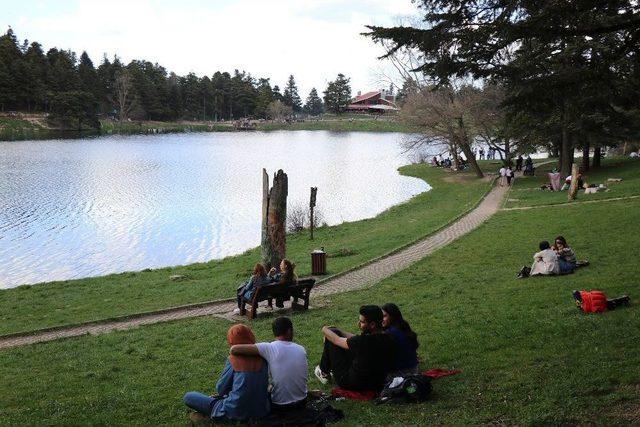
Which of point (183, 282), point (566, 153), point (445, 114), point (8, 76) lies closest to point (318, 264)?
point (183, 282)

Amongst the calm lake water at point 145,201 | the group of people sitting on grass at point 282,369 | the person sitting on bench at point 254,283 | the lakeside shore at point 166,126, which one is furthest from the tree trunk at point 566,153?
the group of people sitting on grass at point 282,369

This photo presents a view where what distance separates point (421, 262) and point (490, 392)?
11.4 m

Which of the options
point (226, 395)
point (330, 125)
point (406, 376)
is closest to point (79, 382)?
point (226, 395)

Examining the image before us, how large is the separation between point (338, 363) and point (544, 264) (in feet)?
26.1

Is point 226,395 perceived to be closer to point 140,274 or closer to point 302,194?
point 140,274

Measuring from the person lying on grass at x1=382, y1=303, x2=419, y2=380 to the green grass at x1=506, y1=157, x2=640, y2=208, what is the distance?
69.5 ft

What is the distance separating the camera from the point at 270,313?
1279cm

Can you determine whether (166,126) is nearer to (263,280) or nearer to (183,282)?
(183,282)

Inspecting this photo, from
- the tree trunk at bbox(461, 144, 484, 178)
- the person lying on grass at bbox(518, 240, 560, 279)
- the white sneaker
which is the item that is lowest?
the white sneaker

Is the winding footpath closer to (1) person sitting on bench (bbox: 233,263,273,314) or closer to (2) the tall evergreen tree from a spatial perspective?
(1) person sitting on bench (bbox: 233,263,273,314)

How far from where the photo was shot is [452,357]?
26.8 ft

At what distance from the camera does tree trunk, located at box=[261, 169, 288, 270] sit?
52.5 ft

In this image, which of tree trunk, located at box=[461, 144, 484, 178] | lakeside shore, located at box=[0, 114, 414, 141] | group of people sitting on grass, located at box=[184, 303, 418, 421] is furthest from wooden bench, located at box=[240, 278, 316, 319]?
lakeside shore, located at box=[0, 114, 414, 141]

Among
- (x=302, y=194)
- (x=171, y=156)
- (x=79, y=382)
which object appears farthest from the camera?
(x=171, y=156)
